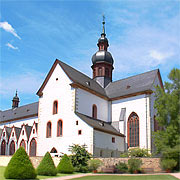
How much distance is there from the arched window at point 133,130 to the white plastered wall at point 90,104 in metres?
4.53

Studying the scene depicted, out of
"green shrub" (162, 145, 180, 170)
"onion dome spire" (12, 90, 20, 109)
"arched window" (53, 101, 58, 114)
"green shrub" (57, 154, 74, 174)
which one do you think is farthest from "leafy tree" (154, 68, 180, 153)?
"onion dome spire" (12, 90, 20, 109)

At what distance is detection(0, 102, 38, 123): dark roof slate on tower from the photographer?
57.0m

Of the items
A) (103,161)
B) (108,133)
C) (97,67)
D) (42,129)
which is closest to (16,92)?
(97,67)

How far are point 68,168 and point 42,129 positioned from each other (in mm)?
13621

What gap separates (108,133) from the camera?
3628 cm

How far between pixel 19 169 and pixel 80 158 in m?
10.1

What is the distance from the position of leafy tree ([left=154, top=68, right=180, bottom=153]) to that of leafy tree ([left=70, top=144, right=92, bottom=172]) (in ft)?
27.3

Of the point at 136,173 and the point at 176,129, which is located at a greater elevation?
the point at 176,129

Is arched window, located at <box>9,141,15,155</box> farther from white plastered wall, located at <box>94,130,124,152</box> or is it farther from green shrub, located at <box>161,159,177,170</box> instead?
green shrub, located at <box>161,159,177,170</box>

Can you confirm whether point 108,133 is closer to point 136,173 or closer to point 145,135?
point 145,135

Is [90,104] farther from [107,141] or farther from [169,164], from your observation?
[169,164]

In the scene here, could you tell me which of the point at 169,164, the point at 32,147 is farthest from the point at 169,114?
the point at 32,147

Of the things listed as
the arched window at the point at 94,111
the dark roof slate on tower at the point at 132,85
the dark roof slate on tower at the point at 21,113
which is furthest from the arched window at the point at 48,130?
the dark roof slate on tower at the point at 21,113

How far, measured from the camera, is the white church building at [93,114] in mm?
35125
